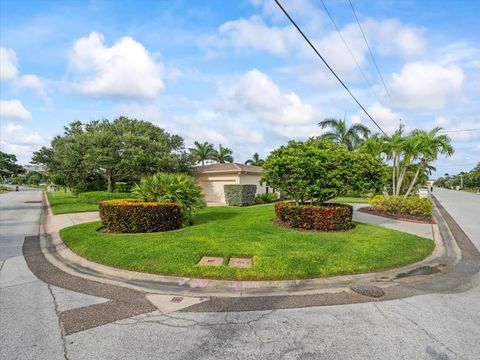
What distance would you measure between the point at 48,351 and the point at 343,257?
17.5 ft

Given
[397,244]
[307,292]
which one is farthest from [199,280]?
[397,244]

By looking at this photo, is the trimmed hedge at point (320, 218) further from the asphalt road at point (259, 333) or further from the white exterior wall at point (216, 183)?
the white exterior wall at point (216, 183)

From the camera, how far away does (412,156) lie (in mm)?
15961

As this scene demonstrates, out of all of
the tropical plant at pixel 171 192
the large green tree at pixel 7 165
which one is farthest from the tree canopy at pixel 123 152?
the large green tree at pixel 7 165

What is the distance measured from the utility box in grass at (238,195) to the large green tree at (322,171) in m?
9.88

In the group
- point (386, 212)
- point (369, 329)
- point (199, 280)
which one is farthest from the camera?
point (386, 212)

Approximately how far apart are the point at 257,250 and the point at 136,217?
3.84m

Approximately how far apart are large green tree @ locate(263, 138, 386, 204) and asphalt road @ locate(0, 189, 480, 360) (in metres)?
5.28

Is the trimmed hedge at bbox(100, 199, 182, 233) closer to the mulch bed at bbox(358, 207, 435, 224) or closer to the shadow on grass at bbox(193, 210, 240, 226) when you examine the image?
the shadow on grass at bbox(193, 210, 240, 226)

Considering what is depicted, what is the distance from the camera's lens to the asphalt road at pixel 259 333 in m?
3.02

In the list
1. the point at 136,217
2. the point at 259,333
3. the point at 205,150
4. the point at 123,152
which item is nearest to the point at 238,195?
the point at 123,152

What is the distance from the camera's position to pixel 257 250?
6715mm

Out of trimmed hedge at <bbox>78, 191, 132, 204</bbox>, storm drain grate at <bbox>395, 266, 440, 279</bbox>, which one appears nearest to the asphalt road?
storm drain grate at <bbox>395, 266, 440, 279</bbox>

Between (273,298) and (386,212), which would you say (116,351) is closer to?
(273,298)
